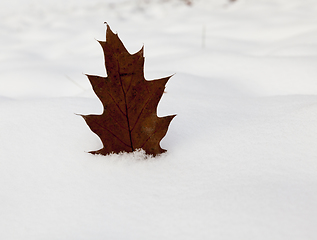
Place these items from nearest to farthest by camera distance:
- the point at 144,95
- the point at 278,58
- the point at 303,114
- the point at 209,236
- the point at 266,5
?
the point at 209,236
the point at 144,95
the point at 303,114
the point at 278,58
the point at 266,5

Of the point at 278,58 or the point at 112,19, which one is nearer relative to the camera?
the point at 278,58

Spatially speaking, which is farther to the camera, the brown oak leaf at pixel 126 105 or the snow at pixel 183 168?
the brown oak leaf at pixel 126 105

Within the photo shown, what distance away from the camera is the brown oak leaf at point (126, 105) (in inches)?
34.0

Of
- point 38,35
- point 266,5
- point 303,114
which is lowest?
point 303,114

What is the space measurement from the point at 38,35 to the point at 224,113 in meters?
3.50

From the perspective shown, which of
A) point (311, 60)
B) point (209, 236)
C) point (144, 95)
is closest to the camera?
point (209, 236)

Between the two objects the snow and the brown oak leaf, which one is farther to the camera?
the brown oak leaf

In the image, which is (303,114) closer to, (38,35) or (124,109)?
(124,109)

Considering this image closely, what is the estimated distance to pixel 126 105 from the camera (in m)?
0.91

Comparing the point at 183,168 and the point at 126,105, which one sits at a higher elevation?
the point at 126,105

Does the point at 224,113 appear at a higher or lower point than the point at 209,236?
higher

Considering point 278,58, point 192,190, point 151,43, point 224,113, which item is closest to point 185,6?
point 151,43

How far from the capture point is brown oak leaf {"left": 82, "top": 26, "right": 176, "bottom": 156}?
0.86m

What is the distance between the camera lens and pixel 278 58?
213cm
